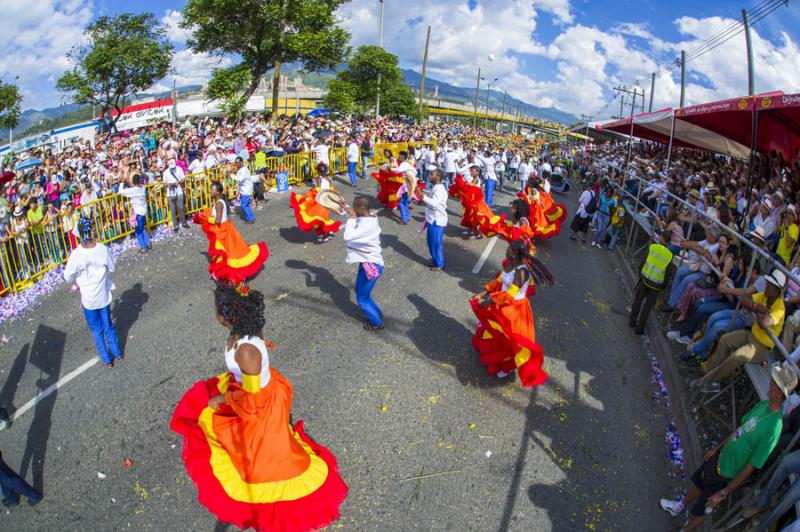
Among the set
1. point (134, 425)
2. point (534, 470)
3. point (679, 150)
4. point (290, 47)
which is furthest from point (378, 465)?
point (290, 47)

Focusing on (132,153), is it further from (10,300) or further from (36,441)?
(36,441)

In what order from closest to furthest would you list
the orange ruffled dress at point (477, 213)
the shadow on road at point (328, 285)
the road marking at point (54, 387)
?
1. the road marking at point (54, 387)
2. the shadow on road at point (328, 285)
3. the orange ruffled dress at point (477, 213)

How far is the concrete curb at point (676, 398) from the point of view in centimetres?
469

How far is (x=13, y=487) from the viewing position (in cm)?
379

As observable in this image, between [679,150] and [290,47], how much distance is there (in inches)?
804

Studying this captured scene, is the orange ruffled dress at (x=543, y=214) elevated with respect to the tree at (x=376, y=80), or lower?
lower

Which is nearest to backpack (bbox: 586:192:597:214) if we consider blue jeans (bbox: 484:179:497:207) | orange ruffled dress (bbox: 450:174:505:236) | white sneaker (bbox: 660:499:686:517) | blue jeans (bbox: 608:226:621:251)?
blue jeans (bbox: 608:226:621:251)

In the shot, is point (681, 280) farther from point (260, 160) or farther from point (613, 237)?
point (260, 160)

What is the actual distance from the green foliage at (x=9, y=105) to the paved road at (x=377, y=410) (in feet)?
138

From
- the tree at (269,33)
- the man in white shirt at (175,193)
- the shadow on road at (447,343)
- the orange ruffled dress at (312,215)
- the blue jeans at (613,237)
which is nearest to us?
the shadow on road at (447,343)

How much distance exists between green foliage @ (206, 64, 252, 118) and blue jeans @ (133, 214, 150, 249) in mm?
19477

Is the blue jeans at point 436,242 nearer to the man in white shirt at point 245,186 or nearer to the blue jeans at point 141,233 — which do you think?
the man in white shirt at point 245,186

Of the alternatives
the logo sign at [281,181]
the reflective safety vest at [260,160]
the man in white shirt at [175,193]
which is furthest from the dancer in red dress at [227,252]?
the reflective safety vest at [260,160]

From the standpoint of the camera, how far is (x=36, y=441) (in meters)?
4.64
